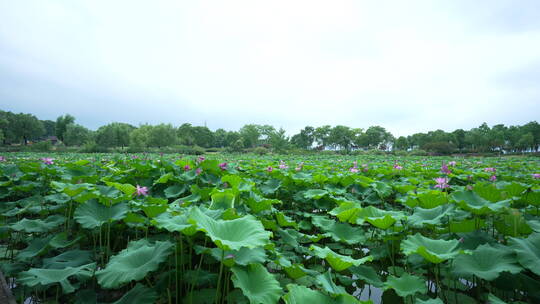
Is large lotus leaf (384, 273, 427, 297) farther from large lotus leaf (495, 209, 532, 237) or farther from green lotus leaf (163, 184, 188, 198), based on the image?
green lotus leaf (163, 184, 188, 198)

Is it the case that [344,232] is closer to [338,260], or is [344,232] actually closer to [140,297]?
[338,260]

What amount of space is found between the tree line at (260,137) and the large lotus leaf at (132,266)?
133 ft

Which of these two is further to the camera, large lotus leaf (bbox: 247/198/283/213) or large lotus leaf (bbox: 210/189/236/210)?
large lotus leaf (bbox: 247/198/283/213)

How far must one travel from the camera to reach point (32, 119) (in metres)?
55.9

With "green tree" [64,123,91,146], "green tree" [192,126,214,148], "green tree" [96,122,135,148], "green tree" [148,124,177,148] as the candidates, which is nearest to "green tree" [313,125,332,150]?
"green tree" [192,126,214,148]

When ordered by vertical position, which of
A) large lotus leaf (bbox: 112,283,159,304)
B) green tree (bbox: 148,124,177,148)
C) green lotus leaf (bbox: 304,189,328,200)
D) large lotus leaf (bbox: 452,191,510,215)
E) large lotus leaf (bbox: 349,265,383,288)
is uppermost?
green tree (bbox: 148,124,177,148)

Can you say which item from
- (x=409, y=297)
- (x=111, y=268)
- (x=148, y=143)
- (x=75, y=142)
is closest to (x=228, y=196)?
(x=111, y=268)

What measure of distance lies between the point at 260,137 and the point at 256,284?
79.5m

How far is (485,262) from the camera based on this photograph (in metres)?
1.61

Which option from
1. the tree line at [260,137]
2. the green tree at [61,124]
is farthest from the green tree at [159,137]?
the green tree at [61,124]

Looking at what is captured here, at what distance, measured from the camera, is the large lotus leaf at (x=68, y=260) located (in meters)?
1.97

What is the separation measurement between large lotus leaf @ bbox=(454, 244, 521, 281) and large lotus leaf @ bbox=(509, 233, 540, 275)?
5 centimetres

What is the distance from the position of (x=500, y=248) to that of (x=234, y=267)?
184 cm

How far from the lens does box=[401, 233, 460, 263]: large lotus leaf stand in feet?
5.09
